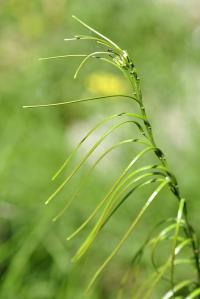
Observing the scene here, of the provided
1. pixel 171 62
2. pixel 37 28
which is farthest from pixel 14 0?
pixel 171 62

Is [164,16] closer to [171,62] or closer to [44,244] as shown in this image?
[171,62]

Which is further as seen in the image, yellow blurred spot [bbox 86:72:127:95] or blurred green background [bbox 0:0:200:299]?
yellow blurred spot [bbox 86:72:127:95]

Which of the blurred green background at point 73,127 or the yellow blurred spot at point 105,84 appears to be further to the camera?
the yellow blurred spot at point 105,84

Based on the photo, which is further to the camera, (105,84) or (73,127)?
(73,127)

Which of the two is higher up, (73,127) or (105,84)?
(105,84)
